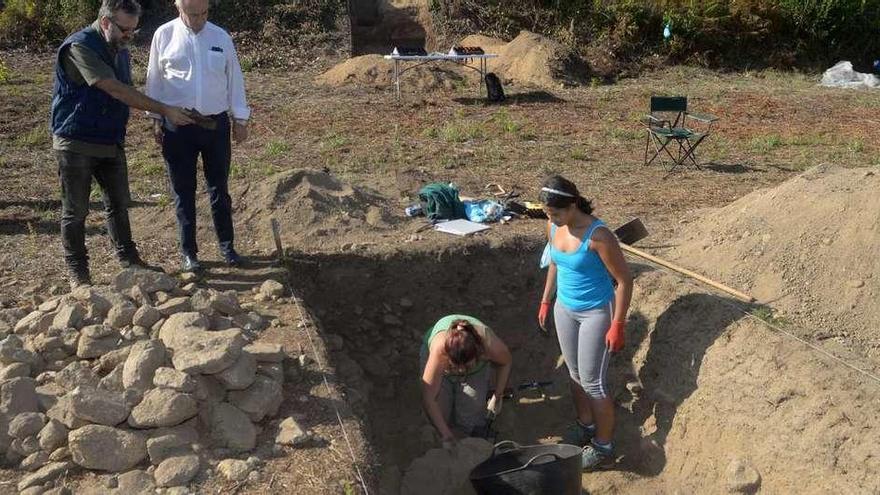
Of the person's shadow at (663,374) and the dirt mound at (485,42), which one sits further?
the dirt mound at (485,42)

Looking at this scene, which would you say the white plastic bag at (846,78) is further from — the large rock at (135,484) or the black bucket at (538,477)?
the large rock at (135,484)

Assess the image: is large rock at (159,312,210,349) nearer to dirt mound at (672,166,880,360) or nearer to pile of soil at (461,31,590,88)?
dirt mound at (672,166,880,360)

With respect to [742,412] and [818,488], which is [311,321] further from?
[818,488]

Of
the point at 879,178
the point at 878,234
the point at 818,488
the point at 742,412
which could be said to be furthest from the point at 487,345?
the point at 879,178

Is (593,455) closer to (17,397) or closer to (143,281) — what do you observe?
(143,281)

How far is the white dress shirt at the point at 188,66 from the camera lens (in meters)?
5.03

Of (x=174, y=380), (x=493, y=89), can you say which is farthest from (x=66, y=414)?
(x=493, y=89)

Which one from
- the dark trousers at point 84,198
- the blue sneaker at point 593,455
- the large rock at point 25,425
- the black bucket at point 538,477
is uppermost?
the dark trousers at point 84,198

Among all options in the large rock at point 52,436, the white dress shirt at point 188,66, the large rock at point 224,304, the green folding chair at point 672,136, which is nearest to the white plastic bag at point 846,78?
the green folding chair at point 672,136

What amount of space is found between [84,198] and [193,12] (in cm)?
128

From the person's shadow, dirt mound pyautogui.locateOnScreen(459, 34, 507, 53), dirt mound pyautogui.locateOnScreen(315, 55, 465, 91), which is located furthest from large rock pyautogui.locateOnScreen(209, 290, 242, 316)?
dirt mound pyautogui.locateOnScreen(459, 34, 507, 53)

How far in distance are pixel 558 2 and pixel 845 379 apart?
1501cm

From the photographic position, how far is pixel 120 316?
4.50 m

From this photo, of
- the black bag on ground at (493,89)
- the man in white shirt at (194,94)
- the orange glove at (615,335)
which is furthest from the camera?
the black bag on ground at (493,89)
